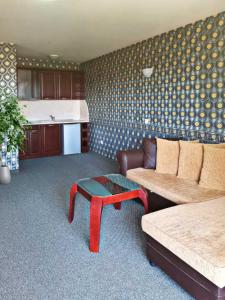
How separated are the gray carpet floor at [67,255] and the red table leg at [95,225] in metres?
0.09

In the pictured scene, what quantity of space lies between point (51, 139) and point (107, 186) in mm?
4226

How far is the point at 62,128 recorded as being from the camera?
690 centimetres

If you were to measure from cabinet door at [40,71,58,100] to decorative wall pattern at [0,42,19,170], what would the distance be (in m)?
1.48

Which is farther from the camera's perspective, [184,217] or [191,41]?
[191,41]

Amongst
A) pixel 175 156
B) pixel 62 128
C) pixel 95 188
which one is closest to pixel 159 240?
pixel 95 188

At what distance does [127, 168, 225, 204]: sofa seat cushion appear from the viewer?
282 centimetres

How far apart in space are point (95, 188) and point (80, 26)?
268 cm

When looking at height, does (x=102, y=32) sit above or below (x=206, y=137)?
above

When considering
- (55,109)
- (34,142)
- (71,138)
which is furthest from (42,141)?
(55,109)

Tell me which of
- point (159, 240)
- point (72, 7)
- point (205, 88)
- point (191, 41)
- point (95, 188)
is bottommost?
point (159, 240)

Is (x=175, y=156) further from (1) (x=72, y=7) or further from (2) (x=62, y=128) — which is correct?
(2) (x=62, y=128)

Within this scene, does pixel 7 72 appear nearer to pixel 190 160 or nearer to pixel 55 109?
pixel 55 109

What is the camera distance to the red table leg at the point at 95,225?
2.47 metres

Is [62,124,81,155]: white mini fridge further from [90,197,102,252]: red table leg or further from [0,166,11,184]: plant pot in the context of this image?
[90,197,102,252]: red table leg
